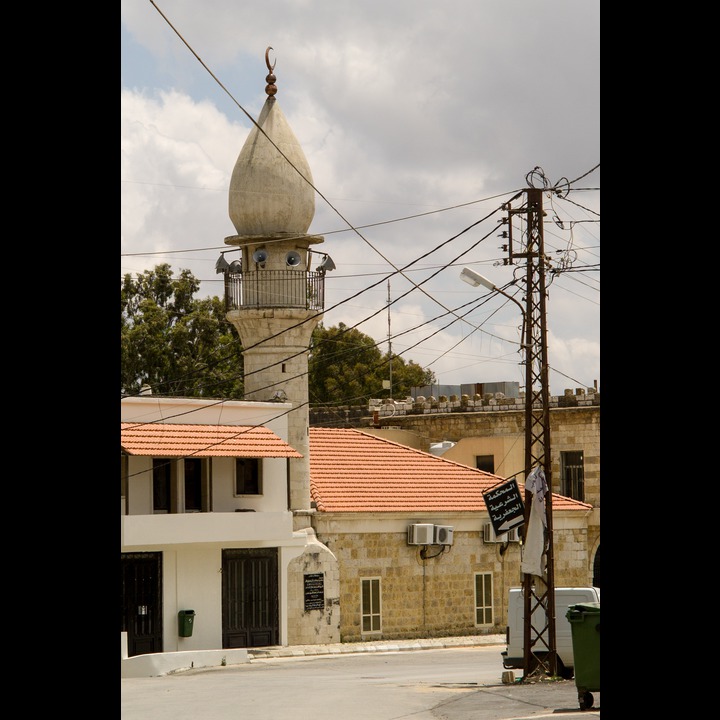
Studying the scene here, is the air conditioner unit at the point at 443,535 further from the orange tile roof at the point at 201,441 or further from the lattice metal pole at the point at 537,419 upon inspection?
the lattice metal pole at the point at 537,419

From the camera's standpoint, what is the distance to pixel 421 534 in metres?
34.2

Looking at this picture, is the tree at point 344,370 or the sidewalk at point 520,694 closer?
the sidewalk at point 520,694

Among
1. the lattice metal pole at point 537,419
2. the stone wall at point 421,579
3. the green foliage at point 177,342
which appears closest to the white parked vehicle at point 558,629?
the lattice metal pole at point 537,419

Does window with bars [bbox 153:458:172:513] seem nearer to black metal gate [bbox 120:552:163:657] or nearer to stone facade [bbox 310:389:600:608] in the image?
black metal gate [bbox 120:552:163:657]

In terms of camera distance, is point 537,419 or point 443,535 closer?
point 537,419

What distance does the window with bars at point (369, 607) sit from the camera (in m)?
33.7

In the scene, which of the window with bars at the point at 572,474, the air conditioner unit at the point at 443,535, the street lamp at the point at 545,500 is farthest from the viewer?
the window with bars at the point at 572,474

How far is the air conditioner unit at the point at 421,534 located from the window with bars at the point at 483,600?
8.45 feet

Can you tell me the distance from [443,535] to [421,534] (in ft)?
2.78

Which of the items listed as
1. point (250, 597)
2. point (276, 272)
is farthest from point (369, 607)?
point (276, 272)

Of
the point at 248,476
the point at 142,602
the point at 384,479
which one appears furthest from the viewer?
the point at 384,479

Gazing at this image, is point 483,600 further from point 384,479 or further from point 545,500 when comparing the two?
point 545,500

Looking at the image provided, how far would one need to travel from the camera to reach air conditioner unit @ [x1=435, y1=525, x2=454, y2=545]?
114 feet
